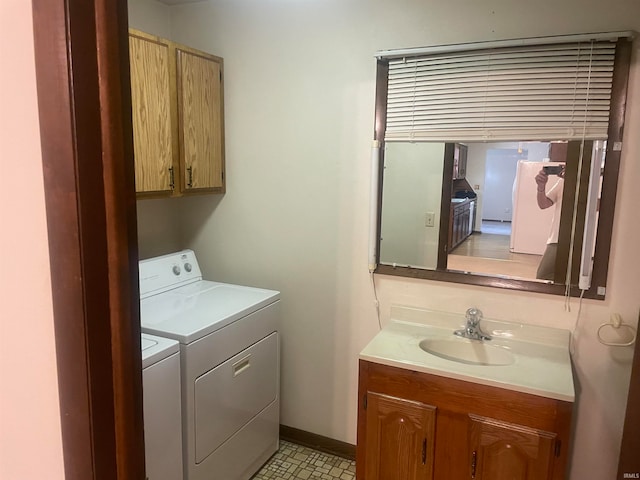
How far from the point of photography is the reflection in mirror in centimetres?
201

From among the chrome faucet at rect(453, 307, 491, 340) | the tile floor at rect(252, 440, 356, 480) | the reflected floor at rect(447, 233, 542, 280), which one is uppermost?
the reflected floor at rect(447, 233, 542, 280)

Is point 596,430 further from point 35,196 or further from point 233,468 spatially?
point 35,196

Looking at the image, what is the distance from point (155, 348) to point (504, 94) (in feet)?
5.93

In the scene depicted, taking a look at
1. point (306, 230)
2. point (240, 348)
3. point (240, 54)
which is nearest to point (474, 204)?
point (306, 230)

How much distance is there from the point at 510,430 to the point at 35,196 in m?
1.75

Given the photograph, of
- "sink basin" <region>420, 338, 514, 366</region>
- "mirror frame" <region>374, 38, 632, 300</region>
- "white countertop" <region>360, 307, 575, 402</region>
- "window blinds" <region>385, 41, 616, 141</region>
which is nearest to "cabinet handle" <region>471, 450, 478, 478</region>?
"white countertop" <region>360, 307, 575, 402</region>

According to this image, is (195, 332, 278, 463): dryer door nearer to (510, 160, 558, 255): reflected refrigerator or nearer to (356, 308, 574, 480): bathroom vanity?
(356, 308, 574, 480): bathroom vanity

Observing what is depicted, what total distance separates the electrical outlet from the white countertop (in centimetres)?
44

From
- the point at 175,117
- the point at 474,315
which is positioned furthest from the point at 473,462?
the point at 175,117

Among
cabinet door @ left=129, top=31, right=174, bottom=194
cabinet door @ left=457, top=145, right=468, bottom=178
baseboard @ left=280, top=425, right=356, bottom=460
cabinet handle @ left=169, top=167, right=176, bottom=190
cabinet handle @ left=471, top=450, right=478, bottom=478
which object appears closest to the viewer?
cabinet handle @ left=471, top=450, right=478, bottom=478

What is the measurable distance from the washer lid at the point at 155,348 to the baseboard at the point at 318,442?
1210 millimetres

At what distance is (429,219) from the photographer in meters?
2.30

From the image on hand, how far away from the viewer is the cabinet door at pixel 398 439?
74.7 inches

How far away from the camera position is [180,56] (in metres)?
2.25
